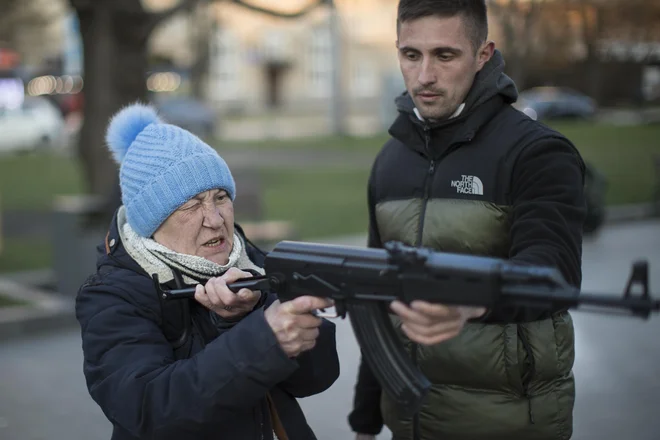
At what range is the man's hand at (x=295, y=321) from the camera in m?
2.28

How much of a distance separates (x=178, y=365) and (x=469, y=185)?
1.03 meters

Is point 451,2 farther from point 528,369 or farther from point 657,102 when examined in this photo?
point 657,102

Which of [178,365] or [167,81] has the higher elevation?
[178,365]

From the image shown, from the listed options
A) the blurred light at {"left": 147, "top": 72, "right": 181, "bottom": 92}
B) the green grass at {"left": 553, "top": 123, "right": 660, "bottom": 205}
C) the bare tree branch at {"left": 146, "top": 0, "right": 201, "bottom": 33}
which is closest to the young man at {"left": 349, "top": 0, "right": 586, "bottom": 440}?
the bare tree branch at {"left": 146, "top": 0, "right": 201, "bottom": 33}

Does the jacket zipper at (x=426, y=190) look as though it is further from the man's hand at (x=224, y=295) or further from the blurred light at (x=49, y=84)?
the blurred light at (x=49, y=84)

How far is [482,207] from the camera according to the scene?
2830mm

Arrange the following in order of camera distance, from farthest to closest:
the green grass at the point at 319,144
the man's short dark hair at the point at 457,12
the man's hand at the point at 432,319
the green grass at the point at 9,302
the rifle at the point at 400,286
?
the green grass at the point at 319,144 → the green grass at the point at 9,302 → the man's short dark hair at the point at 457,12 → the man's hand at the point at 432,319 → the rifle at the point at 400,286

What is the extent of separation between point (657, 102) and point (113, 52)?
44849mm

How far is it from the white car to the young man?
106 feet

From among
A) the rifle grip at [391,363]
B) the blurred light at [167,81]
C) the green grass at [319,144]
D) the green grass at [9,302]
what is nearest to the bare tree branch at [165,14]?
→ the green grass at [9,302]

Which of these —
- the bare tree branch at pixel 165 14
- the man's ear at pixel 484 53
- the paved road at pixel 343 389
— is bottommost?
the paved road at pixel 343 389

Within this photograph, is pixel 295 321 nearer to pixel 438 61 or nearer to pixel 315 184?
pixel 438 61

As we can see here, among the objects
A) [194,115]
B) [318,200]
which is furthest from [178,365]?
[194,115]

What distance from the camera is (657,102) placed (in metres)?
50.8
